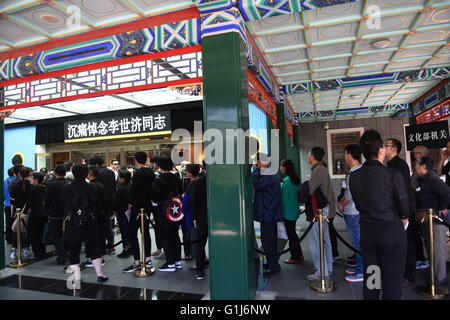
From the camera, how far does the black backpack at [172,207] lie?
12.7 ft

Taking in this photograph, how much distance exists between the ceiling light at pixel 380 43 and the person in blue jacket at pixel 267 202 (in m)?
3.05

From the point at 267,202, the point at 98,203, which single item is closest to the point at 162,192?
the point at 98,203

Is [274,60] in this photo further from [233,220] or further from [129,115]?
[129,115]

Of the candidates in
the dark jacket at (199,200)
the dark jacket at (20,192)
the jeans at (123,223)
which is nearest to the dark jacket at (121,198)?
the jeans at (123,223)

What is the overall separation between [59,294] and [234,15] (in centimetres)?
395

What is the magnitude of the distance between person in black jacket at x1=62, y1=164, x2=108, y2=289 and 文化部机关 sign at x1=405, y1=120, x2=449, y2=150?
8.03 m

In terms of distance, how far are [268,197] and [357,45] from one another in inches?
130

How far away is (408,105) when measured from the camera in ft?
31.9

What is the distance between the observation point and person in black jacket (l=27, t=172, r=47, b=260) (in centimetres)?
479

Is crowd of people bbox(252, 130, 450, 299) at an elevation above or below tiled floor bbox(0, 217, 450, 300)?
above

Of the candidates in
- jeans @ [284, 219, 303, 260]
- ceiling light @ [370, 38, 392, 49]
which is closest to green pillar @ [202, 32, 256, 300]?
jeans @ [284, 219, 303, 260]

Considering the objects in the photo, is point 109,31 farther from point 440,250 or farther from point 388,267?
point 440,250

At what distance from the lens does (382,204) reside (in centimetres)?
220

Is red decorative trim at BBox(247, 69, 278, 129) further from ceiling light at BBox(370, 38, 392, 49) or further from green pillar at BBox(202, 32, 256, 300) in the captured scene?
ceiling light at BBox(370, 38, 392, 49)
